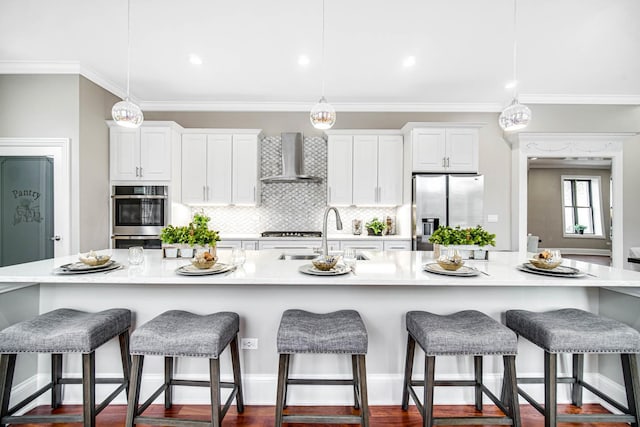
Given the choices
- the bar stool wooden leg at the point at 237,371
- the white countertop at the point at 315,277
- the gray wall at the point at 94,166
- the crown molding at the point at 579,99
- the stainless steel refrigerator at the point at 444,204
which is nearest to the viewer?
the white countertop at the point at 315,277

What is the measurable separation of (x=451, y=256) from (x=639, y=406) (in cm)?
112

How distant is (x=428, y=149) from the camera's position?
13.6 feet

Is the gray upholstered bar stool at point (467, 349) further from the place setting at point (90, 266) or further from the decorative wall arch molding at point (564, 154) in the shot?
the decorative wall arch molding at point (564, 154)

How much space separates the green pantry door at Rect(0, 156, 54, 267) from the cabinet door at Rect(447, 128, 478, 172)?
15.6 ft

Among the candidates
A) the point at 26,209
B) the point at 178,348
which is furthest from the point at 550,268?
the point at 26,209

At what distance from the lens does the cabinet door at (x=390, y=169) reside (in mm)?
4406

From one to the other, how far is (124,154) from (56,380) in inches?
118

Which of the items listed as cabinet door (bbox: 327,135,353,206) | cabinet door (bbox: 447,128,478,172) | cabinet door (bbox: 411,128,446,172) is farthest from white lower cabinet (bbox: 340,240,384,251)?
cabinet door (bbox: 447,128,478,172)

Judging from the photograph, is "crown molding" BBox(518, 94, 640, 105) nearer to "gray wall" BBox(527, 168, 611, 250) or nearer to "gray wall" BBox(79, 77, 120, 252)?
"gray wall" BBox(527, 168, 611, 250)

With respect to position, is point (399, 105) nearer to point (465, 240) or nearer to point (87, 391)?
point (465, 240)

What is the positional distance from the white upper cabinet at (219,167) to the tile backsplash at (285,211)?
0.37 metres

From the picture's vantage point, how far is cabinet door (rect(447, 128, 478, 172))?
416 cm

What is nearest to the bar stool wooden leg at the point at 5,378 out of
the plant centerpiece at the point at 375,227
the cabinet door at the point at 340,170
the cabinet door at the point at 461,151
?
the cabinet door at the point at 340,170

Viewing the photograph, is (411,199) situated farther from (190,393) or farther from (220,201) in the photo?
(190,393)
